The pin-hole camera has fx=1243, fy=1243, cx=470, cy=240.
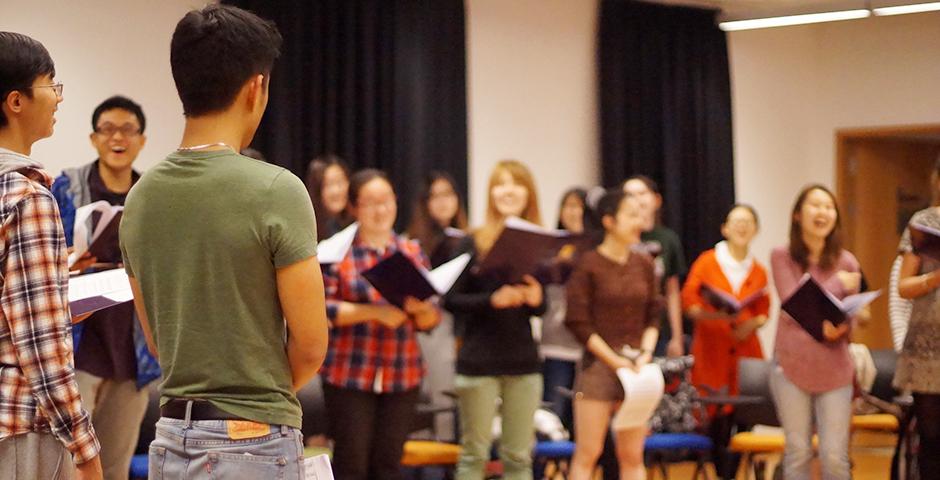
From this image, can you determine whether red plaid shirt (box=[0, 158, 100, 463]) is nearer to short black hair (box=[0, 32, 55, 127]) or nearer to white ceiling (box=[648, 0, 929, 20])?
short black hair (box=[0, 32, 55, 127])

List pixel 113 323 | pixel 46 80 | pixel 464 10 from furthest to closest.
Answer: pixel 464 10
pixel 113 323
pixel 46 80

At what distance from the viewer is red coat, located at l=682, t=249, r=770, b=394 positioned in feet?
24.4

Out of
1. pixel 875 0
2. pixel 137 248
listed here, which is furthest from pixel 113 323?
pixel 875 0

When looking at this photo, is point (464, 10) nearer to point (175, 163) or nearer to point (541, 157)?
point (541, 157)

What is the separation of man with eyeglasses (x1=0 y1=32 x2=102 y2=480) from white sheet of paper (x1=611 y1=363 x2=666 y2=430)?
3.33 meters

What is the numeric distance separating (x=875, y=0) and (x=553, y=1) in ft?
7.60

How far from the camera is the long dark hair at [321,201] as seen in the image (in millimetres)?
6227

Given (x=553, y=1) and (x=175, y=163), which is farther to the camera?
(x=553, y=1)

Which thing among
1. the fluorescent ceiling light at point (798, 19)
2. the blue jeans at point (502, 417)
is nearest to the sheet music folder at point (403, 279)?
the blue jeans at point (502, 417)

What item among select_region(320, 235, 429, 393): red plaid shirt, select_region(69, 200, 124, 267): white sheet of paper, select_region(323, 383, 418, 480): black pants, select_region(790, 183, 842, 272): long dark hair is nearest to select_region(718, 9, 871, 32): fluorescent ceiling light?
select_region(790, 183, 842, 272): long dark hair

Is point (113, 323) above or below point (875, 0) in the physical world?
below

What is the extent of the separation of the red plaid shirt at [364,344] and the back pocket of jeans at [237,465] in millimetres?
2754

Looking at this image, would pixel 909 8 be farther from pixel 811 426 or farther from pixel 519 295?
pixel 519 295

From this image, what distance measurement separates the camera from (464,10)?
27.4 ft
